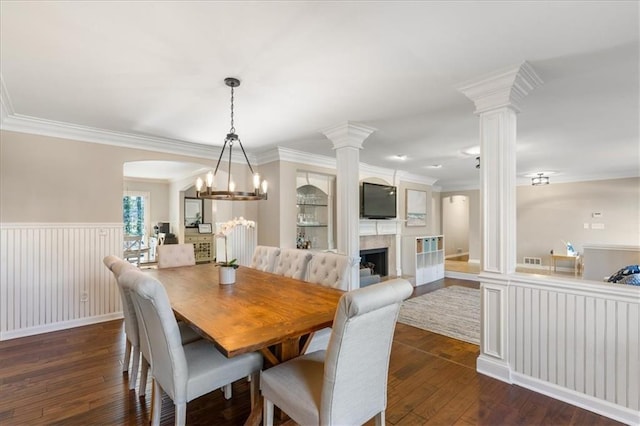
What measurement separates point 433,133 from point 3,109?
186 inches

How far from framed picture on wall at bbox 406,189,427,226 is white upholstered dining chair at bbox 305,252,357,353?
16.3ft

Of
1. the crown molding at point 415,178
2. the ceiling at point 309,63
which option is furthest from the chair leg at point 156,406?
the crown molding at point 415,178

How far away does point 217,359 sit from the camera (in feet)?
5.87

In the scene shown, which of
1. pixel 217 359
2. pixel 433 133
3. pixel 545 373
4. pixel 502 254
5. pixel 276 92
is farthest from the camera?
pixel 433 133

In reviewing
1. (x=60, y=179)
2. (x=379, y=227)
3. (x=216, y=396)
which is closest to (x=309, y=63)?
(x=216, y=396)

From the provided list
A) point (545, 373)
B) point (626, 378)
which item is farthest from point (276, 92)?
point (626, 378)

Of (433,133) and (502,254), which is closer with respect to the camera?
(502,254)

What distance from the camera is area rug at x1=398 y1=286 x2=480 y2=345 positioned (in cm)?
370

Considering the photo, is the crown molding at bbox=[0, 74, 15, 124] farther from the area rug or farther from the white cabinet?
the white cabinet

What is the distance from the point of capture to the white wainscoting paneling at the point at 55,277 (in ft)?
11.2

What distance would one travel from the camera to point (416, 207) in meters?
7.65

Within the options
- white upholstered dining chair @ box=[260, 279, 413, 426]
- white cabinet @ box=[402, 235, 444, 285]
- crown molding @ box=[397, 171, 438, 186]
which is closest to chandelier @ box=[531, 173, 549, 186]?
crown molding @ box=[397, 171, 438, 186]

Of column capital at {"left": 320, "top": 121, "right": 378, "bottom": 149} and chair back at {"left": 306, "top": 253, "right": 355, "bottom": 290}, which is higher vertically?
column capital at {"left": 320, "top": 121, "right": 378, "bottom": 149}

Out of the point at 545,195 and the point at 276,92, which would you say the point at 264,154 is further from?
the point at 545,195
